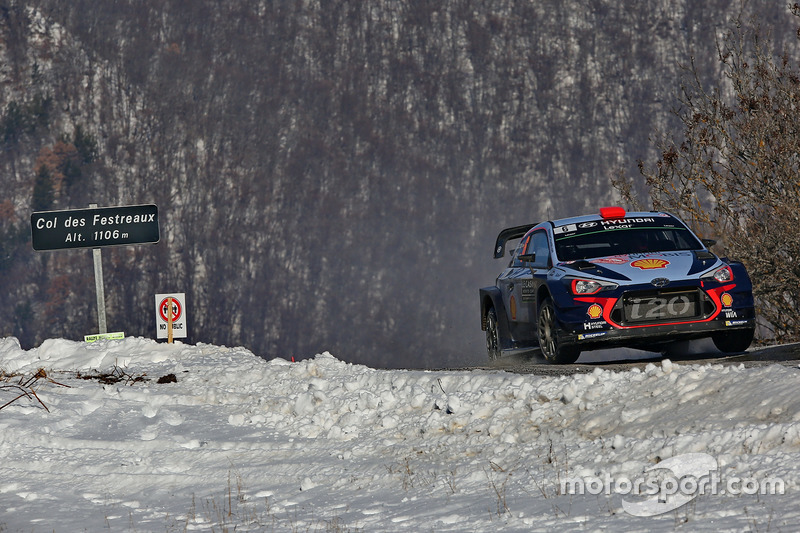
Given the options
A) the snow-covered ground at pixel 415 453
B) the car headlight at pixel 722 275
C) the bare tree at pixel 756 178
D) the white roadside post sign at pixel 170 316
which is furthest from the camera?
the white roadside post sign at pixel 170 316

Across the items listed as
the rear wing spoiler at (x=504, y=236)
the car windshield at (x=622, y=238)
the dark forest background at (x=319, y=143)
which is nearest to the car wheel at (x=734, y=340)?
the car windshield at (x=622, y=238)

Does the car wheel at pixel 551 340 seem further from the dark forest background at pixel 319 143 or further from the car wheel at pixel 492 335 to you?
the dark forest background at pixel 319 143

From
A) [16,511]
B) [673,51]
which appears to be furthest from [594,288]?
[673,51]

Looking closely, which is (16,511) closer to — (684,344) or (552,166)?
(684,344)

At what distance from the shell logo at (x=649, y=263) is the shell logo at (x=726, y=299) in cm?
64

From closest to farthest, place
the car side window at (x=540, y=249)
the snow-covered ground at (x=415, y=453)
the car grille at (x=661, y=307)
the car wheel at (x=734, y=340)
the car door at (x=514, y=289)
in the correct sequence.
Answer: the snow-covered ground at (x=415, y=453) < the car grille at (x=661, y=307) < the car wheel at (x=734, y=340) < the car side window at (x=540, y=249) < the car door at (x=514, y=289)

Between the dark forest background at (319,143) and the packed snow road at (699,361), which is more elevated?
the dark forest background at (319,143)

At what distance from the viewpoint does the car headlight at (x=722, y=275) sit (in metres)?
9.91

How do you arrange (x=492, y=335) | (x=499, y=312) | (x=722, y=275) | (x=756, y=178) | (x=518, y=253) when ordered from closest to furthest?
(x=722, y=275) < (x=499, y=312) < (x=518, y=253) < (x=492, y=335) < (x=756, y=178)

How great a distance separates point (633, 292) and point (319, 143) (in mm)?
141423

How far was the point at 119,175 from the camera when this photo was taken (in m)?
144

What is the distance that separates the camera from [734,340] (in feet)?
34.1

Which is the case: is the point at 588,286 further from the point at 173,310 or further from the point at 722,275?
the point at 173,310

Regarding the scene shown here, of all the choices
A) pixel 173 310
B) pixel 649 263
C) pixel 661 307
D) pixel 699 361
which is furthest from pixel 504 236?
pixel 173 310
